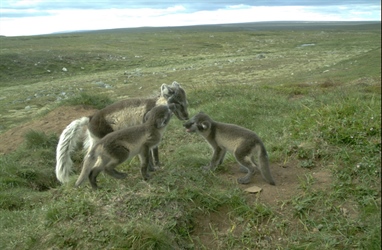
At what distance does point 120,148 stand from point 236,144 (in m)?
1.82

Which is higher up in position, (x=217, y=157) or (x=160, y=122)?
(x=160, y=122)

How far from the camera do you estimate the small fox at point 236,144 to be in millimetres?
5836

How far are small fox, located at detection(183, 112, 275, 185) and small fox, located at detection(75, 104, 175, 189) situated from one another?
73cm

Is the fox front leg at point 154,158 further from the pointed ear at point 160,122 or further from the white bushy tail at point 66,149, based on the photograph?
the white bushy tail at point 66,149

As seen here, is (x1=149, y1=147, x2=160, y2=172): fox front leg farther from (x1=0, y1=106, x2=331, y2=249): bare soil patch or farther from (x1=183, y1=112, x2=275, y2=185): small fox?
(x1=0, y1=106, x2=331, y2=249): bare soil patch

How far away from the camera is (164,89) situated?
25.5ft

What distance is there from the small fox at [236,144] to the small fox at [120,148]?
2.41ft

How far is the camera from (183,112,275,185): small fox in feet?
19.1

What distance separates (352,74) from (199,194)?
13.4 m

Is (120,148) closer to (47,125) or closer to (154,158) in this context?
(154,158)

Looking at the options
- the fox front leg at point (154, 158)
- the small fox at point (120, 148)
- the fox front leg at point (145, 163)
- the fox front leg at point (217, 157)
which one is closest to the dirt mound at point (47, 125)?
the fox front leg at point (154, 158)

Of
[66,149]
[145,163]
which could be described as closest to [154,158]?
[145,163]

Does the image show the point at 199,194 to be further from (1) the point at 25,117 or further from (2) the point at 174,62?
(2) the point at 174,62

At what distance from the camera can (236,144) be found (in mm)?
6062
